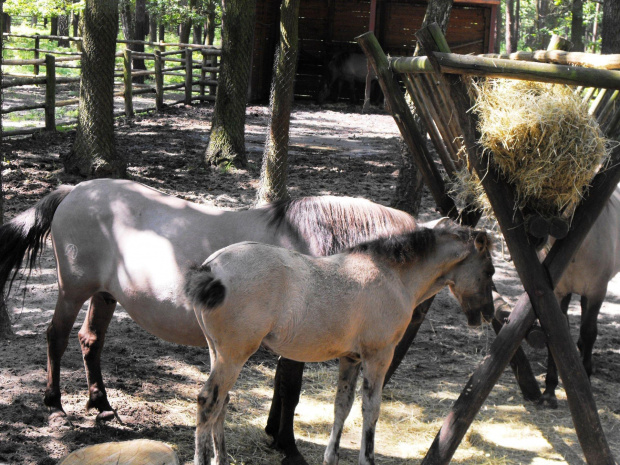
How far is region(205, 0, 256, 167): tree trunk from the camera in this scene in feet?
36.7

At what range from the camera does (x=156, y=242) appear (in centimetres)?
407

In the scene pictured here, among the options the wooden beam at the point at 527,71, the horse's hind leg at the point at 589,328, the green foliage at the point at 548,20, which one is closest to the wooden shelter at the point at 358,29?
the green foliage at the point at 548,20

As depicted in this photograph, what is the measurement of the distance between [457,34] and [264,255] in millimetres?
19646

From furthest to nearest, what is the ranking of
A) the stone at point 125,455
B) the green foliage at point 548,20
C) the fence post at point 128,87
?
the green foliage at point 548,20 → the fence post at point 128,87 → the stone at point 125,455

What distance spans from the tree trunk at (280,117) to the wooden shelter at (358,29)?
12.4 meters

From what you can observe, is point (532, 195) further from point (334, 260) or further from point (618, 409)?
point (618, 409)

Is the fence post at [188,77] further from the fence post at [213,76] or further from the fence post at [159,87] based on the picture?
the fence post at [159,87]

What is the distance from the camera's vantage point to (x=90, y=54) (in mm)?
9961

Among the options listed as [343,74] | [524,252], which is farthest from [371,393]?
[343,74]

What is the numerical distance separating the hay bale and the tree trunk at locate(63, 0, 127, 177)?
7389 mm

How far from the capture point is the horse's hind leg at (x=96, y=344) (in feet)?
14.7

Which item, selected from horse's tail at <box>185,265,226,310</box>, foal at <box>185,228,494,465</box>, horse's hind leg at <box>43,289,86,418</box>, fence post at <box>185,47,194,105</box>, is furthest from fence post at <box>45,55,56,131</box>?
horse's tail at <box>185,265,226,310</box>

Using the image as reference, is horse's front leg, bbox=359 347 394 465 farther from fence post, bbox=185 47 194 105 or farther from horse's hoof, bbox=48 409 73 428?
fence post, bbox=185 47 194 105

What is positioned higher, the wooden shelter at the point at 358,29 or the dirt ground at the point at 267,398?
the wooden shelter at the point at 358,29
